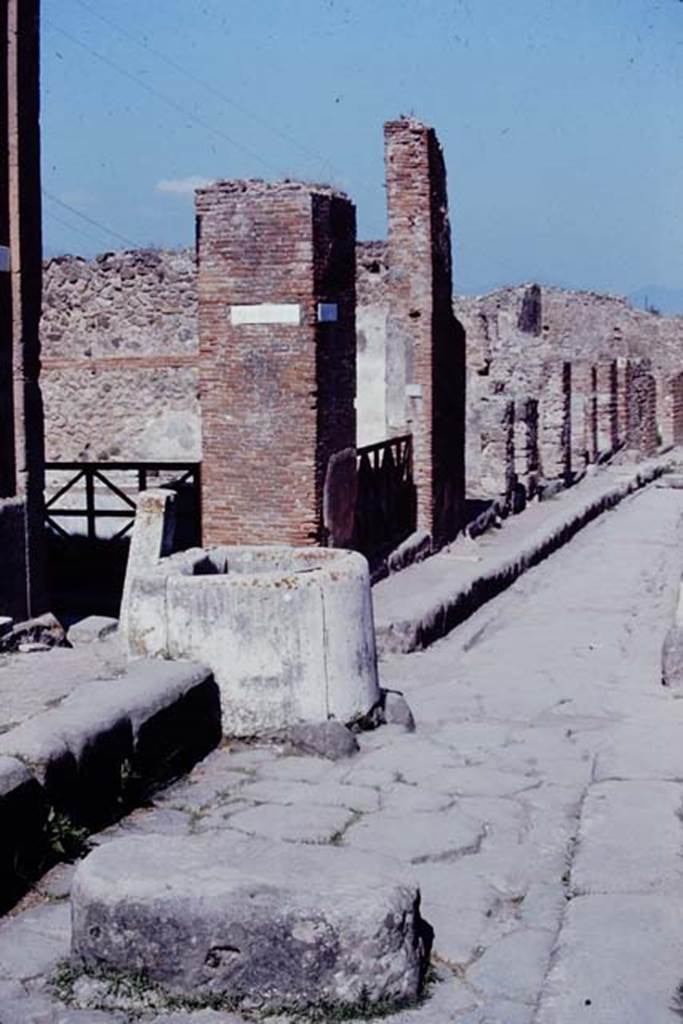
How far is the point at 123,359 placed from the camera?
17.1m

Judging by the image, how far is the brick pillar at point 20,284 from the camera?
8.45 meters

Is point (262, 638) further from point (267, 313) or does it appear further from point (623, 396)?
point (623, 396)

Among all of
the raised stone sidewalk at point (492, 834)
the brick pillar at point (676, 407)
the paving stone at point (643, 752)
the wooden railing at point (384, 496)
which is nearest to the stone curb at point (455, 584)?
the wooden railing at point (384, 496)

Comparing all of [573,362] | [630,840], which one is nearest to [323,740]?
[630,840]

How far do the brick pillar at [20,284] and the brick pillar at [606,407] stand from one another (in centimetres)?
1698

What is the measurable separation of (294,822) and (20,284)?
4713 millimetres

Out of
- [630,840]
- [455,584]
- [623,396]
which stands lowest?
[630,840]

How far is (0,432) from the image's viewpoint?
27.7 feet

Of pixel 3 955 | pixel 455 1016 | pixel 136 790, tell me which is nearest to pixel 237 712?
pixel 136 790

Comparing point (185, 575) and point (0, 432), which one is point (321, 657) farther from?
point (0, 432)

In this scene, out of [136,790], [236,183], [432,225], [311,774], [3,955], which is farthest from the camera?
[432,225]

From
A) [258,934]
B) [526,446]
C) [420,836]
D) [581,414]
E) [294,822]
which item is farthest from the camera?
[581,414]

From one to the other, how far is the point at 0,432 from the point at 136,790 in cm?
386

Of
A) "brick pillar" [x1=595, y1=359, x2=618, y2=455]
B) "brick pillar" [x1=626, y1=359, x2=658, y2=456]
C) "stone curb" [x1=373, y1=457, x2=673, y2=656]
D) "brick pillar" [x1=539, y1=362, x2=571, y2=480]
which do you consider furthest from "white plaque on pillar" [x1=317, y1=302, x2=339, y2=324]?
"brick pillar" [x1=626, y1=359, x2=658, y2=456]
